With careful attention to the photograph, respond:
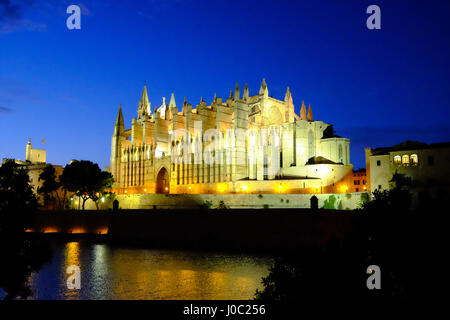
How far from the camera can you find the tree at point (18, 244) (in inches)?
386

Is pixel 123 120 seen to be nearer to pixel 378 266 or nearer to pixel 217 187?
pixel 217 187

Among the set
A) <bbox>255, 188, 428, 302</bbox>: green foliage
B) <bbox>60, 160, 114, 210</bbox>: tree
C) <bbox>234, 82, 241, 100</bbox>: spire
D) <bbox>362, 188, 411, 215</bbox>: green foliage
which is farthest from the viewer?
<bbox>234, 82, 241, 100</bbox>: spire

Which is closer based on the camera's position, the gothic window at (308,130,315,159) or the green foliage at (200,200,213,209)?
the green foliage at (200,200,213,209)

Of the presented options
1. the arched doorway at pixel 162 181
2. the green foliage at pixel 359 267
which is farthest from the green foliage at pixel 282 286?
the arched doorway at pixel 162 181

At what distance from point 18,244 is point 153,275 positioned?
1324 cm

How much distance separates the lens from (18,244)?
10.4 m

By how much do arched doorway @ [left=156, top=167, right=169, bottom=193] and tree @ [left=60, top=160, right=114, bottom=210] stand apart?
35.9ft

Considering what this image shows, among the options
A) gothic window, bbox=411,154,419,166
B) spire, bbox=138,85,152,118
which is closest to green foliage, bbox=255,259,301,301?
gothic window, bbox=411,154,419,166

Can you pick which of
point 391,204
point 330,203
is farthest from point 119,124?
point 391,204

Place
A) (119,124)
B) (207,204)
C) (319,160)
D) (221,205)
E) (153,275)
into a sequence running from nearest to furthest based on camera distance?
(153,275)
(221,205)
(319,160)
(207,204)
(119,124)

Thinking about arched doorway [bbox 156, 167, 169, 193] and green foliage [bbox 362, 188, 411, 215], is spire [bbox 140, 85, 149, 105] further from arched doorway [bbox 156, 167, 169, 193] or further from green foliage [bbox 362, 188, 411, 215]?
green foliage [bbox 362, 188, 411, 215]

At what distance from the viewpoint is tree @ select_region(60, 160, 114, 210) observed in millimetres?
47188

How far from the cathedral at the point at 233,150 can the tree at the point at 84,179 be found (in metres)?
10.2

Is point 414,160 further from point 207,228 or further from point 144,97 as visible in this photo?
point 144,97
